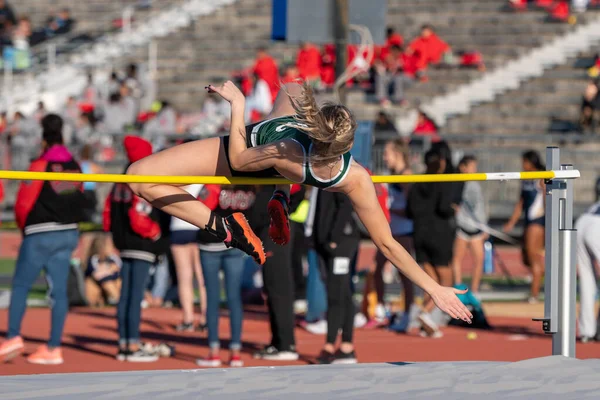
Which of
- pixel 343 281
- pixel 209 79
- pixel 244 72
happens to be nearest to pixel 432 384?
pixel 343 281

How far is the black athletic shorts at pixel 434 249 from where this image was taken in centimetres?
1116

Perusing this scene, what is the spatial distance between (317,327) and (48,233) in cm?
327

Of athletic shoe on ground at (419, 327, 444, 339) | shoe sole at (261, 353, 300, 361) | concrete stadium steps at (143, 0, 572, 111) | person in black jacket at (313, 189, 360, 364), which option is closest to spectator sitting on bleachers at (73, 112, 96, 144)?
concrete stadium steps at (143, 0, 572, 111)

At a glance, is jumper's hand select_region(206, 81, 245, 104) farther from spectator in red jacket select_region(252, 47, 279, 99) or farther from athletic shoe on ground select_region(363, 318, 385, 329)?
spectator in red jacket select_region(252, 47, 279, 99)

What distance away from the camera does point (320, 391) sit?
6.68 metres

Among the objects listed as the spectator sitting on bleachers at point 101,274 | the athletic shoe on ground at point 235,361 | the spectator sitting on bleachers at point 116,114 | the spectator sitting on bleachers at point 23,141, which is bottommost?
the athletic shoe on ground at point 235,361

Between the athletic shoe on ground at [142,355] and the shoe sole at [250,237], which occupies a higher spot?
the shoe sole at [250,237]

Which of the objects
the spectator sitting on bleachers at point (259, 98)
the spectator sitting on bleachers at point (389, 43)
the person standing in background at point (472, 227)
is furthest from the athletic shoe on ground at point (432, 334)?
the spectator sitting on bleachers at point (389, 43)

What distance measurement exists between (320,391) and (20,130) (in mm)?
17164

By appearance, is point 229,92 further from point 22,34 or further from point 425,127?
point 22,34

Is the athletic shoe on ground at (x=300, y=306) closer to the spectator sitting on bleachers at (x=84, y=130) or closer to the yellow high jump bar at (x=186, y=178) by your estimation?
the yellow high jump bar at (x=186, y=178)

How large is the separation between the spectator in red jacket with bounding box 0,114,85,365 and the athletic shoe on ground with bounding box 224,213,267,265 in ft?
8.46

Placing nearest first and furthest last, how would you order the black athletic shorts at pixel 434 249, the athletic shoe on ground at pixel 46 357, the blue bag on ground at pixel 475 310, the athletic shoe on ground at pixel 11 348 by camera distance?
the athletic shoe on ground at pixel 11 348 → the athletic shoe on ground at pixel 46 357 → the black athletic shorts at pixel 434 249 → the blue bag on ground at pixel 475 310

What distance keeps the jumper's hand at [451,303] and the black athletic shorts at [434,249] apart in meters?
4.25
